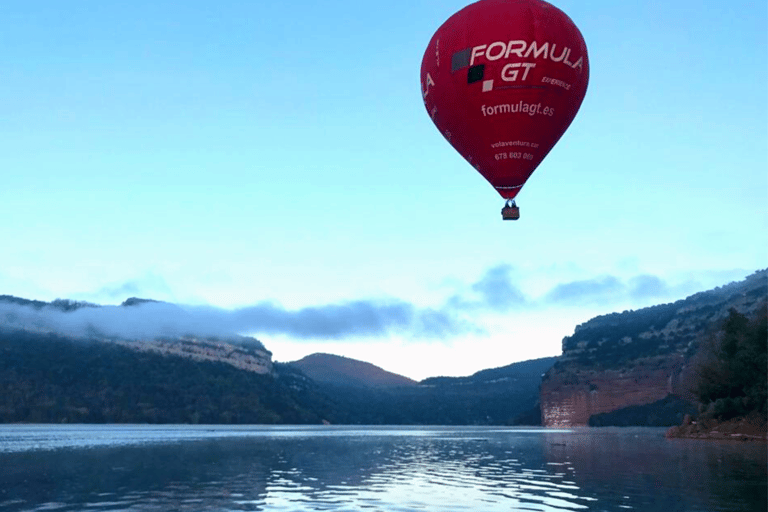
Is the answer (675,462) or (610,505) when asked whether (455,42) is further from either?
(675,462)

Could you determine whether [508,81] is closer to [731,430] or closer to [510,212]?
[510,212]

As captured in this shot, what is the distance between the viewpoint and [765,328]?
87.8 m

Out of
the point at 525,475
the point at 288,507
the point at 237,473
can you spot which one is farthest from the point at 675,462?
the point at 288,507

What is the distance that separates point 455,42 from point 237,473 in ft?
98.5

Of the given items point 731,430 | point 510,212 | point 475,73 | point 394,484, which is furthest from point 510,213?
point 731,430

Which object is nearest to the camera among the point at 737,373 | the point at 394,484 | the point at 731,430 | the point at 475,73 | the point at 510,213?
the point at 510,213

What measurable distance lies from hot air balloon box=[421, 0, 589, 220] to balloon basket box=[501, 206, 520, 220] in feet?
0.13

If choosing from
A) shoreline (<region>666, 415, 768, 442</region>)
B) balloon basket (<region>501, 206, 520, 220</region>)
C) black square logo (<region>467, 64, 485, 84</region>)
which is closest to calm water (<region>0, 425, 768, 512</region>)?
balloon basket (<region>501, 206, 520, 220</region>)

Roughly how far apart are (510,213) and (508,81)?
5.20 meters

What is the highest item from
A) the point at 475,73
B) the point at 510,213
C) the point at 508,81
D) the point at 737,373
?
the point at 475,73

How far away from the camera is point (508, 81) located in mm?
32812

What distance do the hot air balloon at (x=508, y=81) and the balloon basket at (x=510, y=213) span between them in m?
0.04

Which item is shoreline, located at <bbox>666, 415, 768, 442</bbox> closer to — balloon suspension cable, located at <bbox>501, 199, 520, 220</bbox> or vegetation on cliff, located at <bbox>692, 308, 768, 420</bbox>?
vegetation on cliff, located at <bbox>692, 308, 768, 420</bbox>

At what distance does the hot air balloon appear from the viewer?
108ft
